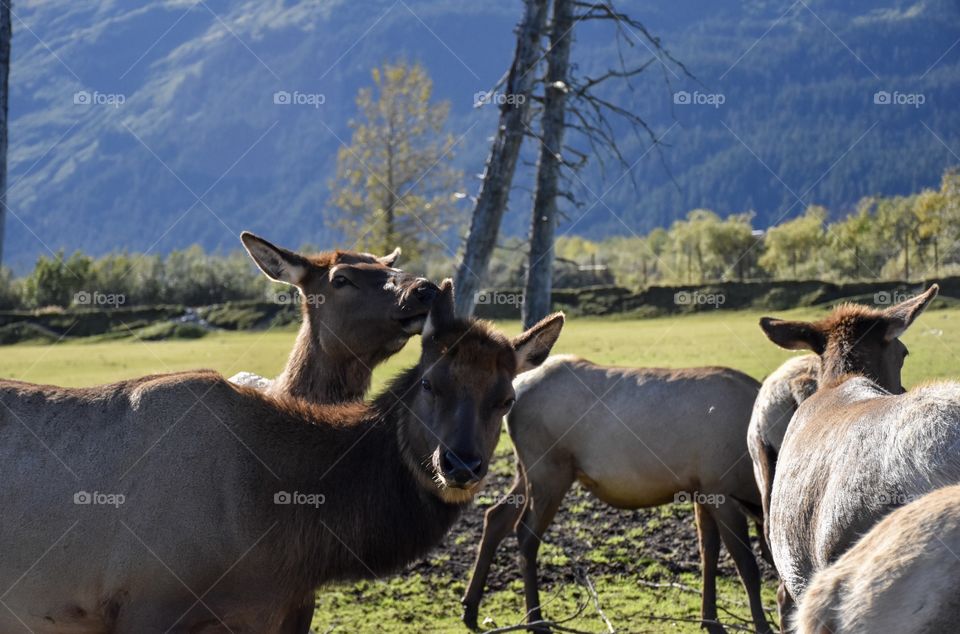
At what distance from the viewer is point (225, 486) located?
5.75 meters

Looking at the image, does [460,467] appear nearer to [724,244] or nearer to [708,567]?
[708,567]

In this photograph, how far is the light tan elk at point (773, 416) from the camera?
7914mm

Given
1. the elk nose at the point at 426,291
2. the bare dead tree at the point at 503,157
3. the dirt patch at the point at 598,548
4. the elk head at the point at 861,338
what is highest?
the bare dead tree at the point at 503,157

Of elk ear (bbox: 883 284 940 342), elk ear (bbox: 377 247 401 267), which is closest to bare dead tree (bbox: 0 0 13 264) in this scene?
elk ear (bbox: 377 247 401 267)

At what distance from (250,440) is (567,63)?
494 inches

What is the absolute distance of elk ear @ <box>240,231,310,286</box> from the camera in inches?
327

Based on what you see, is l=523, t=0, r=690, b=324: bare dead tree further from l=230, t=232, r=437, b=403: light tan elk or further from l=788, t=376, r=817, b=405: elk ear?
l=788, t=376, r=817, b=405: elk ear

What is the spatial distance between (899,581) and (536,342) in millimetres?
3626

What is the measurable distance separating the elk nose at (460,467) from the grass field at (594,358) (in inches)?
107

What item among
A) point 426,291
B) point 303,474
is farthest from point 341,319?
point 303,474

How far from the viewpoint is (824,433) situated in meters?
5.71

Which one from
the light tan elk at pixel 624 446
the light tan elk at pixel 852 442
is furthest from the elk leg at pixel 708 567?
the light tan elk at pixel 852 442

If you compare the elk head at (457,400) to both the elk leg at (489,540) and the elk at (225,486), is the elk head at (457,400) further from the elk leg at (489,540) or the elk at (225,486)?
the elk leg at (489,540)

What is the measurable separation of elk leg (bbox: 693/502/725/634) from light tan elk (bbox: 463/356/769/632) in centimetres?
1
